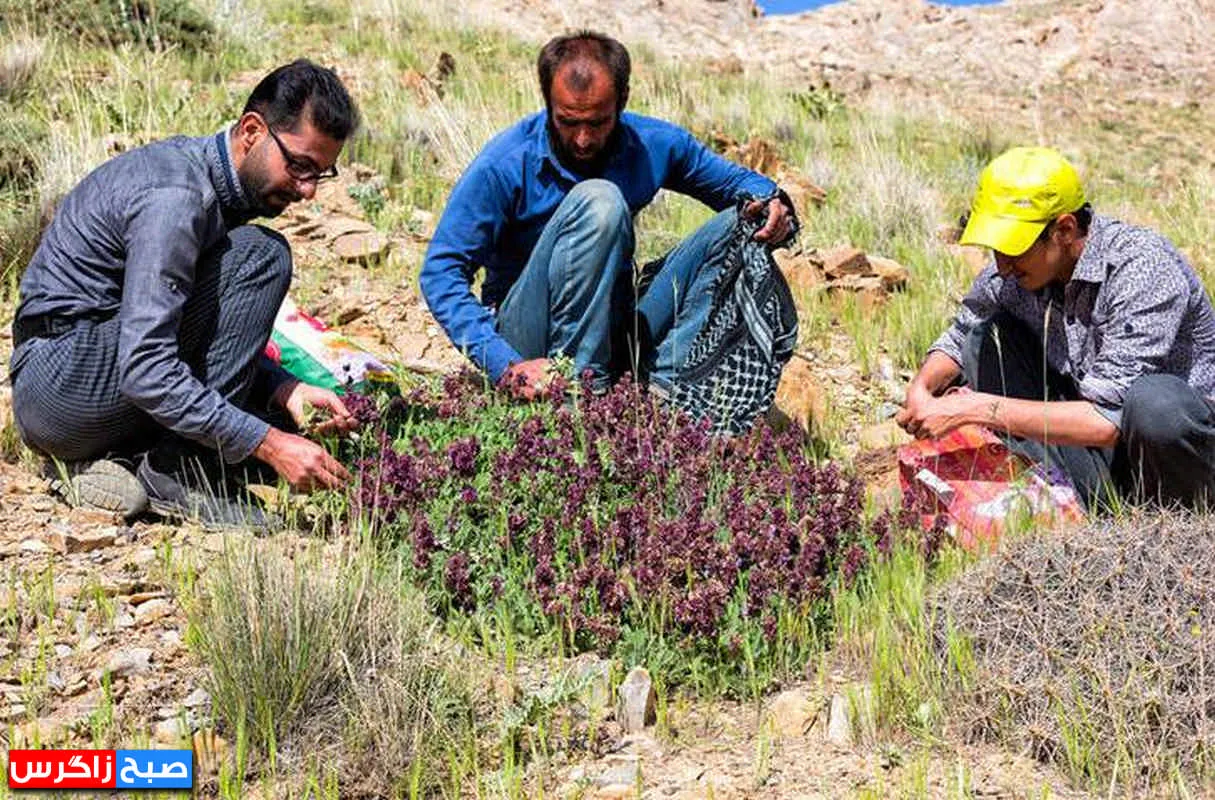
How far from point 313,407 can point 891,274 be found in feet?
11.5

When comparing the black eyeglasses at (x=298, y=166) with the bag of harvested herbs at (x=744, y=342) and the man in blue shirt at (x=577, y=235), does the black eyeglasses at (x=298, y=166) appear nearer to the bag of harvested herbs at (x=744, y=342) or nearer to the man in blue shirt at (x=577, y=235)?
the man in blue shirt at (x=577, y=235)

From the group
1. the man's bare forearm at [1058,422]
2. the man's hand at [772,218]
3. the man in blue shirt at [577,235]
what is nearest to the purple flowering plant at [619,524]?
the man in blue shirt at [577,235]

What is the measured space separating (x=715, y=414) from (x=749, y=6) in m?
17.8

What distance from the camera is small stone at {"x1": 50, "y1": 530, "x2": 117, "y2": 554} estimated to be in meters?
3.78

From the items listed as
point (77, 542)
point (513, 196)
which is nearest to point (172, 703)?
point (77, 542)

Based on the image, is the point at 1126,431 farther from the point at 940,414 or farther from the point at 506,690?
the point at 506,690

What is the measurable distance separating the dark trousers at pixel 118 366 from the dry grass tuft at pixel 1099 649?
6.88 ft

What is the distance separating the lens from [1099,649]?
113 inches

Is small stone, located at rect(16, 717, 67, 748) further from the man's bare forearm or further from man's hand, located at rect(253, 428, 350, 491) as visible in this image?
the man's bare forearm

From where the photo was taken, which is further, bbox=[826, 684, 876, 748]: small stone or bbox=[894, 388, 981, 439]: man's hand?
bbox=[894, 388, 981, 439]: man's hand

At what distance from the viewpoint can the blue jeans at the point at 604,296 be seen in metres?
4.48

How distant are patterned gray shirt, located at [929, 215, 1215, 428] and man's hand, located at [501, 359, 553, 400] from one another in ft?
5.09

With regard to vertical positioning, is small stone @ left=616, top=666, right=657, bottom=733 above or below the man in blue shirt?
below

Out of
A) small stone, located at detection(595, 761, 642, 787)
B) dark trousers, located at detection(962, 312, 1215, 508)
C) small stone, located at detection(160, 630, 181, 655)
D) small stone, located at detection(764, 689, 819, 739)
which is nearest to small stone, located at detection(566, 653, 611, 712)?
small stone, located at detection(595, 761, 642, 787)
